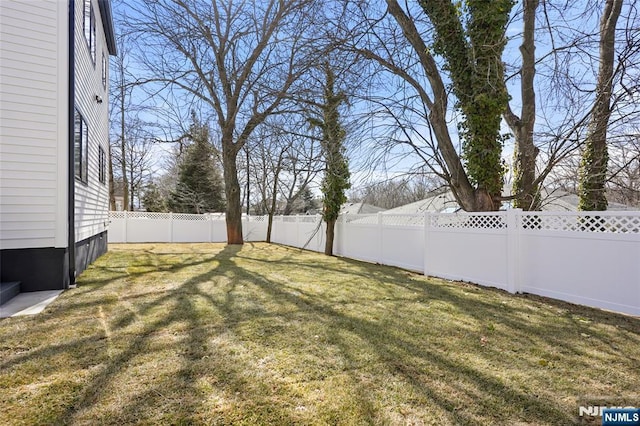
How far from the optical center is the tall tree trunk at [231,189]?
41.7 ft

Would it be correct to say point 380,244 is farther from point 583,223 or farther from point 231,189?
point 231,189

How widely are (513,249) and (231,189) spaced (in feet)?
33.4

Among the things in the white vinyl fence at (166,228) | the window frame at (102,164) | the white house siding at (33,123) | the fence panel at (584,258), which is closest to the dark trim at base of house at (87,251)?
the white house siding at (33,123)

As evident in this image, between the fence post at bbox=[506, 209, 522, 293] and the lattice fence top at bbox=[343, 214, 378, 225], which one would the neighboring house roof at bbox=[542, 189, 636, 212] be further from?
the lattice fence top at bbox=[343, 214, 378, 225]

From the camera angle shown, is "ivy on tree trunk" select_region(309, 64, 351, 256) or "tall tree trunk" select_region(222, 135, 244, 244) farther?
"tall tree trunk" select_region(222, 135, 244, 244)

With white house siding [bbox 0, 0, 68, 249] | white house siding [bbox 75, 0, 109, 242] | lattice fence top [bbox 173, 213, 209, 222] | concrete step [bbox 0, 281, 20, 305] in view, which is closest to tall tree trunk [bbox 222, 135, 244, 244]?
lattice fence top [bbox 173, 213, 209, 222]

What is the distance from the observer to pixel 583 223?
4.74 metres

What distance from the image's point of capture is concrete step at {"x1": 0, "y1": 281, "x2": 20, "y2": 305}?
4.30 m

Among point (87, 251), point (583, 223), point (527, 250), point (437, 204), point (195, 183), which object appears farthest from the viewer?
point (195, 183)

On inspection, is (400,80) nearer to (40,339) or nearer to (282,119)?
(282,119)

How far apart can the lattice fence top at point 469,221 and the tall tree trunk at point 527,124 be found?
1.29 metres

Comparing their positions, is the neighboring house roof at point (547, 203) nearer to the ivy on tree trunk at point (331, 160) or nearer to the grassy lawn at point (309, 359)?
the ivy on tree trunk at point (331, 160)

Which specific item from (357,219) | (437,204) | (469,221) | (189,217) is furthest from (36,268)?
(437,204)

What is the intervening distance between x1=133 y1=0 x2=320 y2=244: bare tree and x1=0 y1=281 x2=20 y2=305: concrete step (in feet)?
23.9
